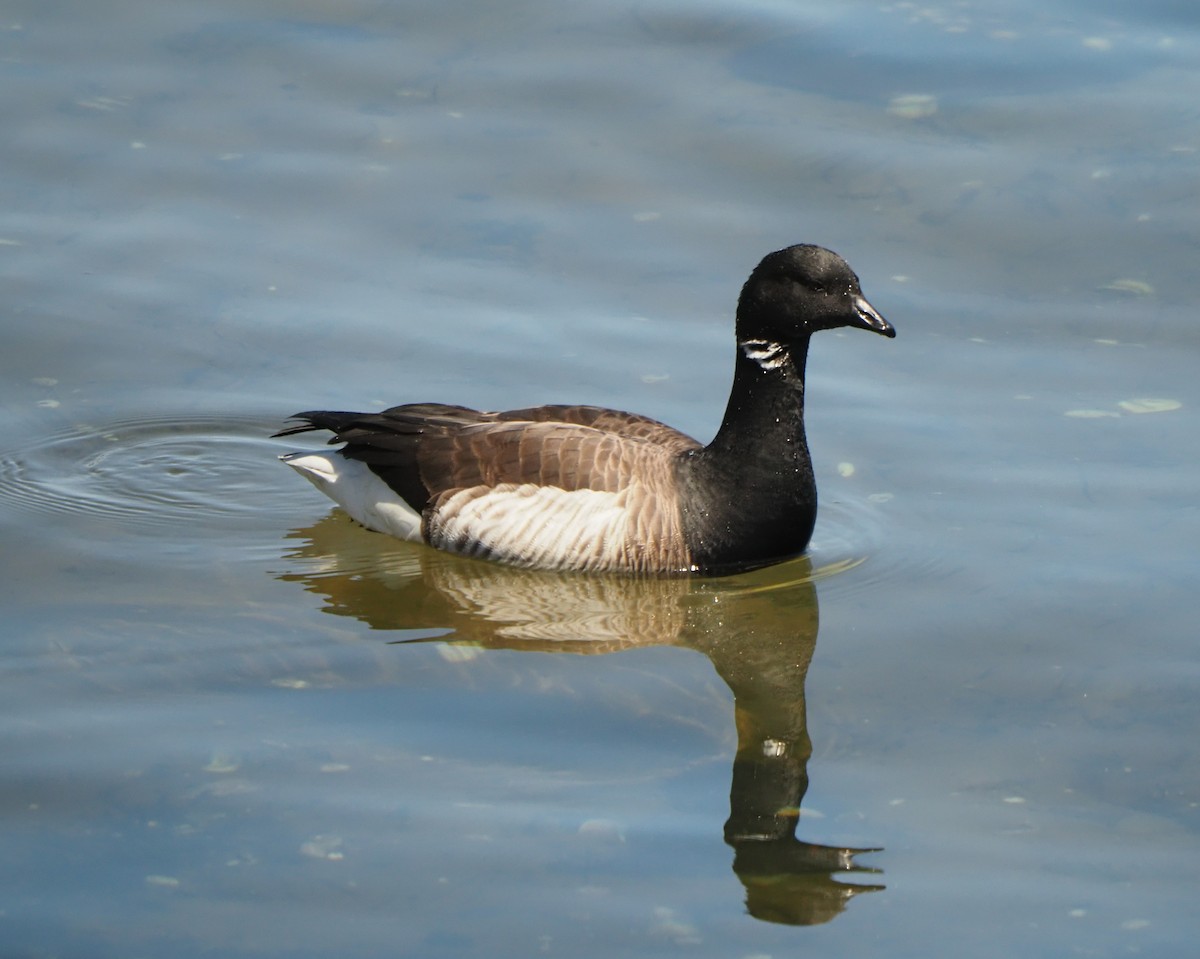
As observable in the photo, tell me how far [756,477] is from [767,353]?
711 millimetres

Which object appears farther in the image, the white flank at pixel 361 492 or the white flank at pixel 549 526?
the white flank at pixel 361 492

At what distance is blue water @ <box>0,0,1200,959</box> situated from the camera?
7539mm

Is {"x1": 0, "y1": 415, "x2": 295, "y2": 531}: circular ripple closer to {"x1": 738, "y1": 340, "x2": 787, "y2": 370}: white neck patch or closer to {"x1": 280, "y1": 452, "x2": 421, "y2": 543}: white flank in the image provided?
{"x1": 280, "y1": 452, "x2": 421, "y2": 543}: white flank

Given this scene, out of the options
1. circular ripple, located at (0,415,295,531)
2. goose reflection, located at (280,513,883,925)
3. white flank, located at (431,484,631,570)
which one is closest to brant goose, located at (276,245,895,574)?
white flank, located at (431,484,631,570)

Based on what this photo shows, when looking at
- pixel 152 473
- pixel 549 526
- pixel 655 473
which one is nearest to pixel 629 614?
pixel 549 526

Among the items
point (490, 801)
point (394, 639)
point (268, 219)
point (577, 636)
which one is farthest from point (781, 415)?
point (268, 219)

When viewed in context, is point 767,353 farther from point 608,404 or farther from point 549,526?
point 608,404

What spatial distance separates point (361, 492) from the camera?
11.1m

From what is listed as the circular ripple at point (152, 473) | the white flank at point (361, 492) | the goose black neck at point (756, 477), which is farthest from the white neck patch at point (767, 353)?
the circular ripple at point (152, 473)

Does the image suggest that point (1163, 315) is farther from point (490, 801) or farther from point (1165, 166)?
point (490, 801)

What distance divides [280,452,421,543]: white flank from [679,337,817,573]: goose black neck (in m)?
1.66

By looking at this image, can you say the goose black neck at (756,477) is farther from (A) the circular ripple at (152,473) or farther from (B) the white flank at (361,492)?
(A) the circular ripple at (152,473)

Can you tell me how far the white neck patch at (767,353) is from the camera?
10.7 m

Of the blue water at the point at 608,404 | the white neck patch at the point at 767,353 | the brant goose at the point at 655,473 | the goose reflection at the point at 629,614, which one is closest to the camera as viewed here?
the blue water at the point at 608,404
